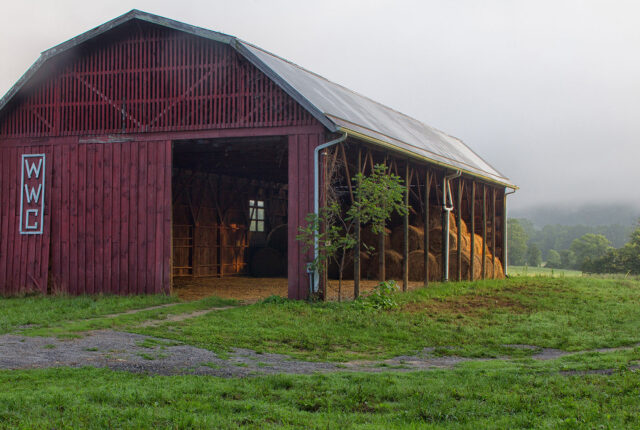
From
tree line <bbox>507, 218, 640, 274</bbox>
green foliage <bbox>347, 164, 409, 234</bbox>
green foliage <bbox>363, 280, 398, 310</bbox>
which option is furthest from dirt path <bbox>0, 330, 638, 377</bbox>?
tree line <bbox>507, 218, 640, 274</bbox>

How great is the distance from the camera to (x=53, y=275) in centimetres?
1812

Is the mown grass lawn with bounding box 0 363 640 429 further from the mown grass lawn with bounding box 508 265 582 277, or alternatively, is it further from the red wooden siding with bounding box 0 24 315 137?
the mown grass lawn with bounding box 508 265 582 277

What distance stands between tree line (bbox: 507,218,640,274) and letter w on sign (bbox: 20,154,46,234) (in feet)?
104

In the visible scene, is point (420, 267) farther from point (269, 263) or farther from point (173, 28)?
point (173, 28)

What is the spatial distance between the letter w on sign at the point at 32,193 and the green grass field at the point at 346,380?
4140 millimetres

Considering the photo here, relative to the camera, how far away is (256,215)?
99.0 ft

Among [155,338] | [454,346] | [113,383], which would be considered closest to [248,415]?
[113,383]

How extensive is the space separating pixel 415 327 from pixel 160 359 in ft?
19.3

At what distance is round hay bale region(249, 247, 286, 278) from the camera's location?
27.5 m

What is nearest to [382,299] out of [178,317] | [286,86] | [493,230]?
[178,317]

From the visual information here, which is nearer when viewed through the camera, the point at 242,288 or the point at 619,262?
the point at 242,288

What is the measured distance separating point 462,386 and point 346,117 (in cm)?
1048

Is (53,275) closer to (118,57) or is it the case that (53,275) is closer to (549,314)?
(118,57)

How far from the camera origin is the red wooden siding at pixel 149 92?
53.8 feet
